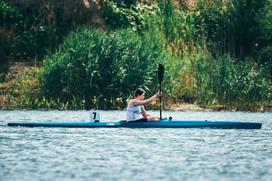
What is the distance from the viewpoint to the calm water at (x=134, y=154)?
21094 mm

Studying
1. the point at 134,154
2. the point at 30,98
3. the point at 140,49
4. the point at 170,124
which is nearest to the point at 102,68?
the point at 140,49

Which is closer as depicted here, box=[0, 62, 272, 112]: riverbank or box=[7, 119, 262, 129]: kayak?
box=[7, 119, 262, 129]: kayak

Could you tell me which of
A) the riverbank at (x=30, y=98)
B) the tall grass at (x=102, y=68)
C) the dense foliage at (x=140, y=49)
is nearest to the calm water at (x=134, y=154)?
the riverbank at (x=30, y=98)

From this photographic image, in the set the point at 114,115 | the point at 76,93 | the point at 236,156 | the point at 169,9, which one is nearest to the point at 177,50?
the point at 169,9

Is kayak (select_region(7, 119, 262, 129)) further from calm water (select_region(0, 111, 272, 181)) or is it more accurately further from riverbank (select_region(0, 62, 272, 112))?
riverbank (select_region(0, 62, 272, 112))

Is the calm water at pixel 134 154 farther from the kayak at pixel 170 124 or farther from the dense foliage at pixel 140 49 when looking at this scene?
the dense foliage at pixel 140 49

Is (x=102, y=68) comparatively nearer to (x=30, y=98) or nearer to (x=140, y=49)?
(x=140, y=49)

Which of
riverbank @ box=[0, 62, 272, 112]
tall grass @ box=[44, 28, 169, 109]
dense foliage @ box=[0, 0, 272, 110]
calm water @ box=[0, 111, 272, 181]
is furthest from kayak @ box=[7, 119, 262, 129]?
tall grass @ box=[44, 28, 169, 109]

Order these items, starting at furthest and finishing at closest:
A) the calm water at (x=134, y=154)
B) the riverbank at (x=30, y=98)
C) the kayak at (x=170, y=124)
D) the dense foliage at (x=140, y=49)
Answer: the riverbank at (x=30, y=98)
the dense foliage at (x=140, y=49)
the kayak at (x=170, y=124)
the calm water at (x=134, y=154)

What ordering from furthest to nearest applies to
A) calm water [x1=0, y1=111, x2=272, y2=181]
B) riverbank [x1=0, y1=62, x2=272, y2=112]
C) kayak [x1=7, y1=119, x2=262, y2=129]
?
riverbank [x1=0, y1=62, x2=272, y2=112] < kayak [x1=7, y1=119, x2=262, y2=129] < calm water [x1=0, y1=111, x2=272, y2=181]

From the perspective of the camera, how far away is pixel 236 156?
24844 millimetres

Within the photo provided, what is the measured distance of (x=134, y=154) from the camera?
987 inches

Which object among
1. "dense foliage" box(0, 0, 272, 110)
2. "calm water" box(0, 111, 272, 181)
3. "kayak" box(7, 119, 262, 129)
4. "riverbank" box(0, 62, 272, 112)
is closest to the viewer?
"calm water" box(0, 111, 272, 181)

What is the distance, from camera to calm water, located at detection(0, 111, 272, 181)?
69.2ft
